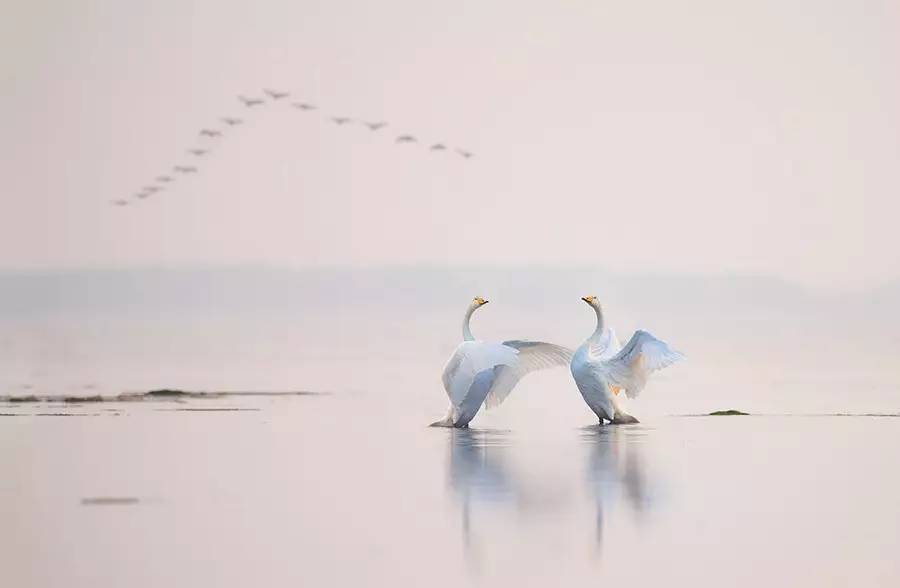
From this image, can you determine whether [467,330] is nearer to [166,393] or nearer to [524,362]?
[524,362]

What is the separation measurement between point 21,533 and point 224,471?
3.79 meters

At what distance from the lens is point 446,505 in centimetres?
1495

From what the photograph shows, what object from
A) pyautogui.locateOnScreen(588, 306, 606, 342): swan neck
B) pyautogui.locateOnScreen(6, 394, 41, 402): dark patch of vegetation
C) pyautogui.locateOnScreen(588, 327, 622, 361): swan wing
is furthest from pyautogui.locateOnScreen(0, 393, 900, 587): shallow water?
pyautogui.locateOnScreen(6, 394, 41, 402): dark patch of vegetation

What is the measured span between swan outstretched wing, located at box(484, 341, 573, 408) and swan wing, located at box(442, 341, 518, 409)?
0.81 m

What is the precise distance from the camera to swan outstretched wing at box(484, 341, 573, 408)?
2344 cm

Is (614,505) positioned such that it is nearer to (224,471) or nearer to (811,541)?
(811,541)

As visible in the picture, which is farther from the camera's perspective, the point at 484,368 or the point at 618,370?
the point at 618,370

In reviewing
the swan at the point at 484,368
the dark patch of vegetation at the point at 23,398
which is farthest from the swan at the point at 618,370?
the dark patch of vegetation at the point at 23,398

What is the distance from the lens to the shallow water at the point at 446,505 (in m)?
12.4

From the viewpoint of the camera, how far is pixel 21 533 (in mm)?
14219

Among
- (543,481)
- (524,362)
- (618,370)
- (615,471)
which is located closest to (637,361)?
(618,370)

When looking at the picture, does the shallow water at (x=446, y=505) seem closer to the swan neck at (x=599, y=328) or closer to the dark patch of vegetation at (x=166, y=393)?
the swan neck at (x=599, y=328)

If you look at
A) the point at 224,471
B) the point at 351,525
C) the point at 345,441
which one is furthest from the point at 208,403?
the point at 351,525

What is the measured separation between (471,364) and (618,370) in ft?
7.41
